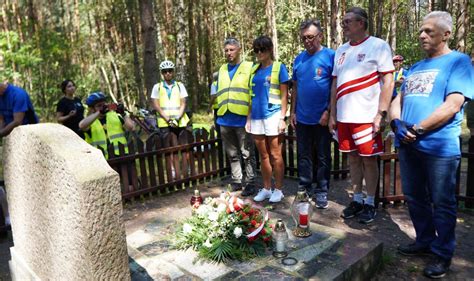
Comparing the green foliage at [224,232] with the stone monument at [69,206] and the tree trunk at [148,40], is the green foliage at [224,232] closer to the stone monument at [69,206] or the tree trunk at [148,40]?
the stone monument at [69,206]

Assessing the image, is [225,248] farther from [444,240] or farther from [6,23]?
[6,23]

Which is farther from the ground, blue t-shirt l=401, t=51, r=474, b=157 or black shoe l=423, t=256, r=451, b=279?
blue t-shirt l=401, t=51, r=474, b=157

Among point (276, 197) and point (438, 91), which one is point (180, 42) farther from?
point (438, 91)

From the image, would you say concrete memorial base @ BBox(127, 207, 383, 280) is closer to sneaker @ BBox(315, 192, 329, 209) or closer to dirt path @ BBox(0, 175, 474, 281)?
dirt path @ BBox(0, 175, 474, 281)

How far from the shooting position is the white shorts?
4770 mm

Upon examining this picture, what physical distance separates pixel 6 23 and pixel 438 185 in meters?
22.6

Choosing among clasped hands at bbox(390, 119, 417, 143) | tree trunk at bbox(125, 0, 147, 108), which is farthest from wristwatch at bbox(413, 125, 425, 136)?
tree trunk at bbox(125, 0, 147, 108)

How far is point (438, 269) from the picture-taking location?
323cm

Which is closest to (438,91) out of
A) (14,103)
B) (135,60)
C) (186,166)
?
(186,166)

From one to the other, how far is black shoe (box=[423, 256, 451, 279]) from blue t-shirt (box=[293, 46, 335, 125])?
77.1 inches

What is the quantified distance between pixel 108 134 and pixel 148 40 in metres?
4.17

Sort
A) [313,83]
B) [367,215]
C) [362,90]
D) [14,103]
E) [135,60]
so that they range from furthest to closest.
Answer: [135,60] → [14,103] → [313,83] → [367,215] → [362,90]

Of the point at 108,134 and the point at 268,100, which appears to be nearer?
the point at 268,100

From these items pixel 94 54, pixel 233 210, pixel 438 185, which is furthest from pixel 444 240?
pixel 94 54
